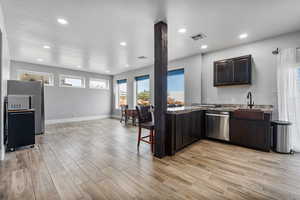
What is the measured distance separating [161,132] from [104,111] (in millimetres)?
6282

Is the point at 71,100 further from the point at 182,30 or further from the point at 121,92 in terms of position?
the point at 182,30

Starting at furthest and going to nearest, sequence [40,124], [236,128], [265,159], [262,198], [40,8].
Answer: [40,124], [236,128], [265,159], [40,8], [262,198]

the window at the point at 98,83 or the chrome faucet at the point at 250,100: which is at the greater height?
the window at the point at 98,83

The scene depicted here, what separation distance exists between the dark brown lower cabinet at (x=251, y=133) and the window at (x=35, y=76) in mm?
7596

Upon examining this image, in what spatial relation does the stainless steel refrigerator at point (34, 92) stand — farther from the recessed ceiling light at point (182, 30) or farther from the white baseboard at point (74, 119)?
the recessed ceiling light at point (182, 30)

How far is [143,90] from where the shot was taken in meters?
6.64

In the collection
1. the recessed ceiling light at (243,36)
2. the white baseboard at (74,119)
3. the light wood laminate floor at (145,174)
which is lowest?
the light wood laminate floor at (145,174)

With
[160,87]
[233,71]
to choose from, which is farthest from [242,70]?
[160,87]

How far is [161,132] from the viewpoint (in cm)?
263

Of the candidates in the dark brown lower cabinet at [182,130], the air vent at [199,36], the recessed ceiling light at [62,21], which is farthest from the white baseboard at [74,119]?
the air vent at [199,36]

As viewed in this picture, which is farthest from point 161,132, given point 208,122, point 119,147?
point 208,122

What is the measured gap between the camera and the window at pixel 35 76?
18.2ft

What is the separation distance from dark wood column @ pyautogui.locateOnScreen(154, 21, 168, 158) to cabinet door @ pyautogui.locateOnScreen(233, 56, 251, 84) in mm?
2296

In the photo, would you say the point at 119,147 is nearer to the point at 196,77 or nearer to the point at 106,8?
the point at 106,8
